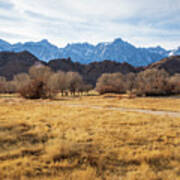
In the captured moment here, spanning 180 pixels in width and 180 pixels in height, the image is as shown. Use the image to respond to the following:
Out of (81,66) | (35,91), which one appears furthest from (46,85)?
(81,66)

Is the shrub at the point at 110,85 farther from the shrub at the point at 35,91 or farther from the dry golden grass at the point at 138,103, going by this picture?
the dry golden grass at the point at 138,103

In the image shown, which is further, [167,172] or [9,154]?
[9,154]

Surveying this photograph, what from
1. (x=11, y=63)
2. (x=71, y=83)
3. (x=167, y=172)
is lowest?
(x=167, y=172)

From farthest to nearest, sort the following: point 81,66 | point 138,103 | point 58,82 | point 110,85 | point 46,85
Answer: point 81,66
point 110,85
point 58,82
point 46,85
point 138,103

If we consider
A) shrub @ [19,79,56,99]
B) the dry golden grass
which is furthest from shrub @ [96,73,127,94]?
the dry golden grass

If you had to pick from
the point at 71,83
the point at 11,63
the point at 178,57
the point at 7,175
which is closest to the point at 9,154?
the point at 7,175

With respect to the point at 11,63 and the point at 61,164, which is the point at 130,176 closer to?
the point at 61,164

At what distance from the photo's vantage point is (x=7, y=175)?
4.60 meters

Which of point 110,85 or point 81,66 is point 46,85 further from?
point 81,66

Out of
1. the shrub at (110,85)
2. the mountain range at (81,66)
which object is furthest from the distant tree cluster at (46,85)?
the mountain range at (81,66)

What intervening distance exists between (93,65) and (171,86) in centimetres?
12521

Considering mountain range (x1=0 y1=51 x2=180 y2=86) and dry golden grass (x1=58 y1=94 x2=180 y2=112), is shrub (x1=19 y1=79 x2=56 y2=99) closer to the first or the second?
dry golden grass (x1=58 y1=94 x2=180 y2=112)

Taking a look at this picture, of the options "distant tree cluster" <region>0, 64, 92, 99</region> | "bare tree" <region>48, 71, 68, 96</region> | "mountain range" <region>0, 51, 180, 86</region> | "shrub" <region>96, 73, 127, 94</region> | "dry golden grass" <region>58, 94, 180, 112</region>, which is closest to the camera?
"dry golden grass" <region>58, 94, 180, 112</region>

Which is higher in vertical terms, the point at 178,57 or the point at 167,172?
the point at 178,57
